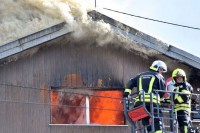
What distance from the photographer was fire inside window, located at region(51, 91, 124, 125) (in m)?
14.9

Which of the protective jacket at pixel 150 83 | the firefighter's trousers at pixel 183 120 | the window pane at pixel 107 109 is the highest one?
the protective jacket at pixel 150 83

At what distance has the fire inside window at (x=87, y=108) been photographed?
48.8 ft

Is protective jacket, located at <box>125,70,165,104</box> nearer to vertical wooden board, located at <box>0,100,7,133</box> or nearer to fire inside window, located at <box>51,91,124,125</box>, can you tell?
fire inside window, located at <box>51,91,124,125</box>

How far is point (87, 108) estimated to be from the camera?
596 inches

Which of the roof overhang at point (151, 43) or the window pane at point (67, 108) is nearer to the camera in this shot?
the window pane at point (67, 108)

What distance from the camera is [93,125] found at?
14891 mm

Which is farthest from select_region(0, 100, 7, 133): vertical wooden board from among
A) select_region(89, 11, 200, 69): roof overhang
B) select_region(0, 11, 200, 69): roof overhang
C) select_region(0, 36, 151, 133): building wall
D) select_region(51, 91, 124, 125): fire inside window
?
select_region(89, 11, 200, 69): roof overhang

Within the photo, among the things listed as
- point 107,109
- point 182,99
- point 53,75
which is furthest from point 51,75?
point 182,99

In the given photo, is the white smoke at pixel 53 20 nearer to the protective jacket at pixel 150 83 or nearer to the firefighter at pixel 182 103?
the firefighter at pixel 182 103

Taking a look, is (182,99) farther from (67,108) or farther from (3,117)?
(3,117)

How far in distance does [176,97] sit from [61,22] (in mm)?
3112

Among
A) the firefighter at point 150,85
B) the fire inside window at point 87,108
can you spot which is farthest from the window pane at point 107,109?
the firefighter at point 150,85

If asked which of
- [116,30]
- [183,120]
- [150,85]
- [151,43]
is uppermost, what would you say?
[116,30]

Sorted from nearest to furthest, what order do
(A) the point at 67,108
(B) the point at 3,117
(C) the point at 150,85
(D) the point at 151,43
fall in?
(C) the point at 150,85 → (B) the point at 3,117 → (A) the point at 67,108 → (D) the point at 151,43
